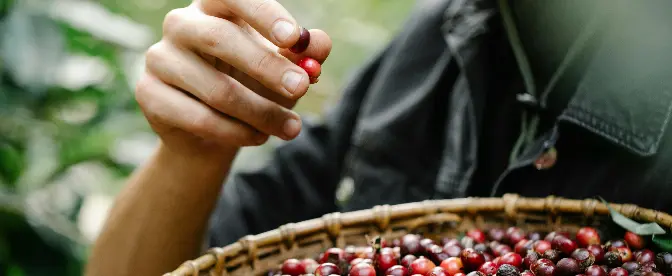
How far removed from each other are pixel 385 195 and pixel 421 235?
52 centimetres

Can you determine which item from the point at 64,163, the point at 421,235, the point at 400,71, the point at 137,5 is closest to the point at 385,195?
the point at 400,71

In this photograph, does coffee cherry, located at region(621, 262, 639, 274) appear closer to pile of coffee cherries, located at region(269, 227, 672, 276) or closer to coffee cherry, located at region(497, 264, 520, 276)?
pile of coffee cherries, located at region(269, 227, 672, 276)

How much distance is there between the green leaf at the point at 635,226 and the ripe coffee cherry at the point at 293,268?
1.43 ft

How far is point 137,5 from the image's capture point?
3006mm

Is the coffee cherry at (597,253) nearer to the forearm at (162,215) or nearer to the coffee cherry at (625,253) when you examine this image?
the coffee cherry at (625,253)

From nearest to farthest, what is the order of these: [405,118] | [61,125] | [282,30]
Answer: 1. [282,30]
2. [405,118]
3. [61,125]

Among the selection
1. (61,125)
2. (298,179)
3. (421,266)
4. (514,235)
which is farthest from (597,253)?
(61,125)

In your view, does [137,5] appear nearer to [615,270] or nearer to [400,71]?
[400,71]

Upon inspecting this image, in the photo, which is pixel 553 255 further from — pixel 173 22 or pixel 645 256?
pixel 173 22

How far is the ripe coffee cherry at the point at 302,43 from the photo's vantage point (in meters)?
0.80

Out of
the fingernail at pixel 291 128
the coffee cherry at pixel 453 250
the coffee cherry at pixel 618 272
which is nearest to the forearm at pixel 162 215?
the fingernail at pixel 291 128

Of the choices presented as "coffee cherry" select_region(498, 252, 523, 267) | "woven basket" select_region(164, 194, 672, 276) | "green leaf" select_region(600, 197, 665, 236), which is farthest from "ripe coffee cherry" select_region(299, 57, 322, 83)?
"green leaf" select_region(600, 197, 665, 236)

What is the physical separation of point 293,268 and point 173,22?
1.21 feet

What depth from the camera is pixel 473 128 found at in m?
1.33
